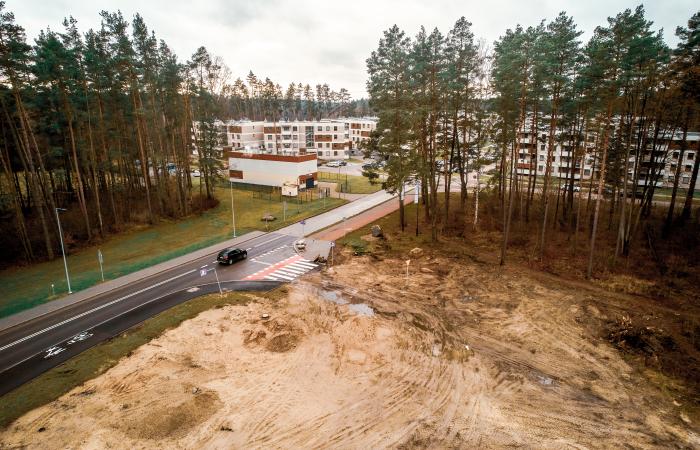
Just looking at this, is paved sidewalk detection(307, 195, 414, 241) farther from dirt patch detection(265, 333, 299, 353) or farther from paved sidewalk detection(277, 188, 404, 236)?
dirt patch detection(265, 333, 299, 353)

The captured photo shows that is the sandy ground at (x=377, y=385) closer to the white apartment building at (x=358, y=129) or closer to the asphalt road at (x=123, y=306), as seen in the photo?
the asphalt road at (x=123, y=306)

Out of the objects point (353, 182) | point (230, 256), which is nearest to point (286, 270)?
point (230, 256)

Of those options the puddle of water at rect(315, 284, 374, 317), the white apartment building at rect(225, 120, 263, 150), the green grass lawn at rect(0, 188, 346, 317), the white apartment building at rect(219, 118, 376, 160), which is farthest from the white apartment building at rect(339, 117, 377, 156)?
the puddle of water at rect(315, 284, 374, 317)

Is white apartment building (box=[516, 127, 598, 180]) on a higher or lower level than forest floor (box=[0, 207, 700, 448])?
higher

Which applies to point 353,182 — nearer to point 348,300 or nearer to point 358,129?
point 358,129

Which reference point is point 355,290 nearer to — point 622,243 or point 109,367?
point 109,367
